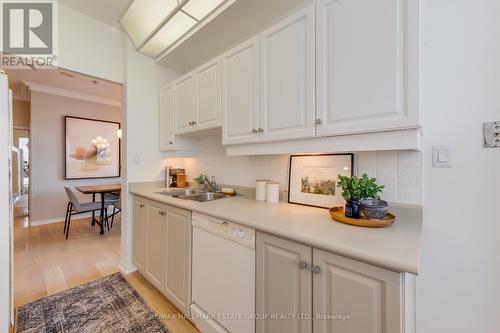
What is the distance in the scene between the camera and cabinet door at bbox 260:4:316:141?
125cm

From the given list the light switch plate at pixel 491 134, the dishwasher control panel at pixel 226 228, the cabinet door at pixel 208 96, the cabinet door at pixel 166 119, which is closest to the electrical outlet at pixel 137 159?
the cabinet door at pixel 166 119

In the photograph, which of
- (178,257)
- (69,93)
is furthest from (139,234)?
(69,93)

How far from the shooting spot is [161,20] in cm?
203

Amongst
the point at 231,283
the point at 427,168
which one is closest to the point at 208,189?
the point at 231,283

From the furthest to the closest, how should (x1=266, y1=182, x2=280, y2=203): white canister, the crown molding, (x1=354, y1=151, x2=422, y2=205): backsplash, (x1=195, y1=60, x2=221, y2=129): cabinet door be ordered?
the crown molding
(x1=195, y1=60, x2=221, y2=129): cabinet door
(x1=266, y1=182, x2=280, y2=203): white canister
(x1=354, y1=151, x2=422, y2=205): backsplash

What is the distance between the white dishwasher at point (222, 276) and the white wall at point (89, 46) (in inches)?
77.2

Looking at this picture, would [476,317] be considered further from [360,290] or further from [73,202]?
[73,202]

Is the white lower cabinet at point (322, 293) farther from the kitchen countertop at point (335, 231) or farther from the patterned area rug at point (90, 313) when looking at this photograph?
the patterned area rug at point (90, 313)

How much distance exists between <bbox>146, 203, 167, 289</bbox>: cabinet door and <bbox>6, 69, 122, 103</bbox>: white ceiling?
90.4 inches

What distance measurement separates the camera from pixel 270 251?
3.65 feet

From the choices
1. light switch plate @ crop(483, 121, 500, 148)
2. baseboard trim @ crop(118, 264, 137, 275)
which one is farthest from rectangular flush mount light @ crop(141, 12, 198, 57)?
baseboard trim @ crop(118, 264, 137, 275)

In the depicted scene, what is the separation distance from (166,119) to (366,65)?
6.99 ft

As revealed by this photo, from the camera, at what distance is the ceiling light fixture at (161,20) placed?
1790 mm

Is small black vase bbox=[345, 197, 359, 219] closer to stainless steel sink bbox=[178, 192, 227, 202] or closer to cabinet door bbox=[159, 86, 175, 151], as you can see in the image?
stainless steel sink bbox=[178, 192, 227, 202]
